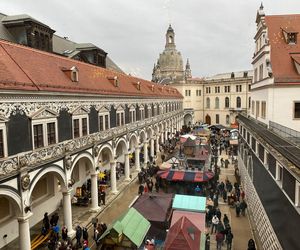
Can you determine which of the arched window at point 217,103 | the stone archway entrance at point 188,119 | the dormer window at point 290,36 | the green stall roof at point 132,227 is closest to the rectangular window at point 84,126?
the green stall roof at point 132,227

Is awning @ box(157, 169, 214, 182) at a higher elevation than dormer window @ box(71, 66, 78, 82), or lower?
lower

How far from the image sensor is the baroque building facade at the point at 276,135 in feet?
37.4

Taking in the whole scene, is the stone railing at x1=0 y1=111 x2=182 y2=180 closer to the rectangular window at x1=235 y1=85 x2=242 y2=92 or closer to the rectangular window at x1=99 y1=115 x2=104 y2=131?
the rectangular window at x1=99 y1=115 x2=104 y2=131

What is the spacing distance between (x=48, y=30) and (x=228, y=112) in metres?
59.6

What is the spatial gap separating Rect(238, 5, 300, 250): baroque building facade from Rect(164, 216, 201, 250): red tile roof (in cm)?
374

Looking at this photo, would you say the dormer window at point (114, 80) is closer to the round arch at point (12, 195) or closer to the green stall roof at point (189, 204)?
the green stall roof at point (189, 204)

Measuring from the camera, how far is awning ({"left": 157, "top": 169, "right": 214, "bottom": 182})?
2483 centimetres

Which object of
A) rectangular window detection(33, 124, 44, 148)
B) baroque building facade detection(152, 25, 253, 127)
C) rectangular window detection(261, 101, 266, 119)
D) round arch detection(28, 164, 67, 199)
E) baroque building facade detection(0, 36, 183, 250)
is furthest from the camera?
baroque building facade detection(152, 25, 253, 127)

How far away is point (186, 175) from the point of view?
25.8 metres

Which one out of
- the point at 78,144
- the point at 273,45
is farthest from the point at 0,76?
the point at 273,45

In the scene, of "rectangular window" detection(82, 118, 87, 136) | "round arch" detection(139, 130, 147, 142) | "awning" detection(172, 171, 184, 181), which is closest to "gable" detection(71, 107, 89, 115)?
"rectangular window" detection(82, 118, 87, 136)

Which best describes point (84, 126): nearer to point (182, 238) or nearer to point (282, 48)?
point (182, 238)

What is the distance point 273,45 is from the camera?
2191 cm

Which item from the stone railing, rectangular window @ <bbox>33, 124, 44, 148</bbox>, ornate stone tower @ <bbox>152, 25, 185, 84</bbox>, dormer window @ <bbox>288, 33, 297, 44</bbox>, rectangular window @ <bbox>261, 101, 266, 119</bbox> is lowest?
the stone railing
